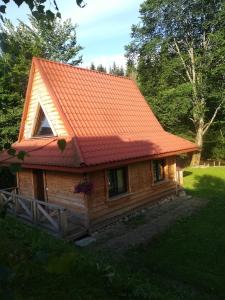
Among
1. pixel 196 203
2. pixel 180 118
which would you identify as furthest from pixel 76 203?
pixel 180 118

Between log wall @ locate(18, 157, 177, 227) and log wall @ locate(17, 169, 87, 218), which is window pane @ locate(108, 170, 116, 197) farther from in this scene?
log wall @ locate(17, 169, 87, 218)

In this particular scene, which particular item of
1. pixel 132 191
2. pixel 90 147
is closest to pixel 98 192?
pixel 90 147

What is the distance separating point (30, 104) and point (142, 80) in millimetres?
19506

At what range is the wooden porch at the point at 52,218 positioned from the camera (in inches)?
404

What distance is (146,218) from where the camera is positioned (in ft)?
41.5

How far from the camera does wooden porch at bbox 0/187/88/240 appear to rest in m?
10.3

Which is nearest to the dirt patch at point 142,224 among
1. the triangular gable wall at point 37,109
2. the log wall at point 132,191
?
the log wall at point 132,191

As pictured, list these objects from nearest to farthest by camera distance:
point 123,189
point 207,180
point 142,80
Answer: point 123,189 → point 207,180 → point 142,80

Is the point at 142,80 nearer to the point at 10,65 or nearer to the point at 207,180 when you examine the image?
the point at 207,180

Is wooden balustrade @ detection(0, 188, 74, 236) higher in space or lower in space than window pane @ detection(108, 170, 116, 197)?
lower

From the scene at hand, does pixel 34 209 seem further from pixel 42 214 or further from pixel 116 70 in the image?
pixel 116 70

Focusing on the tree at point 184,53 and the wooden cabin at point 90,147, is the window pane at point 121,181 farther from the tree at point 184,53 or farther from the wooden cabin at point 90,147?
the tree at point 184,53

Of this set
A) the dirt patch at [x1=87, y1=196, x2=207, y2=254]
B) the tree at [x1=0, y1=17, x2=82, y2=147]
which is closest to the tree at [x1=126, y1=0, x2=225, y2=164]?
the tree at [x1=0, y1=17, x2=82, y2=147]

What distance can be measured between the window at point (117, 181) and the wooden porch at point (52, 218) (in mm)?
1841
